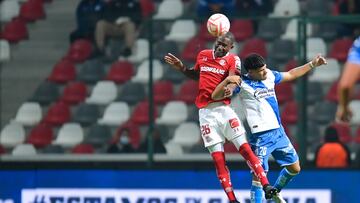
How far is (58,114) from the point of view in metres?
16.8

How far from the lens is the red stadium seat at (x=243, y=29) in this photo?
15969 mm

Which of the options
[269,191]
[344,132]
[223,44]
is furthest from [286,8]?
[269,191]

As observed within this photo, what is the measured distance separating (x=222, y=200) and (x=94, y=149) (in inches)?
76.3

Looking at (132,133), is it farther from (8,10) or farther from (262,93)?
(8,10)

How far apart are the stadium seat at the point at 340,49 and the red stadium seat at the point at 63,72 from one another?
3.53 metres

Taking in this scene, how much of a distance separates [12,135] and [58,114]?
0.68 metres

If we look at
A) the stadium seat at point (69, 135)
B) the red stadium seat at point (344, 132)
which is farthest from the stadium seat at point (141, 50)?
the red stadium seat at point (344, 132)

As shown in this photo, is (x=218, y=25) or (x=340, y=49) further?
(x=340, y=49)

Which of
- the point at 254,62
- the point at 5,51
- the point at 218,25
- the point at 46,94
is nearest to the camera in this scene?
the point at 218,25

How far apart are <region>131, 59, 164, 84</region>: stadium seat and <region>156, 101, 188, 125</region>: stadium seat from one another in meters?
0.40

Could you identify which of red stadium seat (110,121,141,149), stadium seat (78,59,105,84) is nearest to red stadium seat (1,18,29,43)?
stadium seat (78,59,105,84)

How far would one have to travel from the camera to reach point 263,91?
12.9m

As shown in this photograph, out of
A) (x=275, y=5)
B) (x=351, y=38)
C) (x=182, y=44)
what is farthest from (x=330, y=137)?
(x=275, y=5)

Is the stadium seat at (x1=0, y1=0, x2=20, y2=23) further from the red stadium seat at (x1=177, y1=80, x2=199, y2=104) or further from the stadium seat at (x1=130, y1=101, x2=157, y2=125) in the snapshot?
the red stadium seat at (x1=177, y1=80, x2=199, y2=104)
